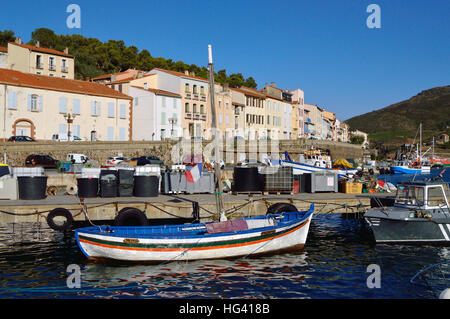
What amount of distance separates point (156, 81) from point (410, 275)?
58602 mm

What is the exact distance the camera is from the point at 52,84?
54.8m

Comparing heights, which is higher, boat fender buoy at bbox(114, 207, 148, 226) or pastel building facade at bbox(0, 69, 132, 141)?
pastel building facade at bbox(0, 69, 132, 141)

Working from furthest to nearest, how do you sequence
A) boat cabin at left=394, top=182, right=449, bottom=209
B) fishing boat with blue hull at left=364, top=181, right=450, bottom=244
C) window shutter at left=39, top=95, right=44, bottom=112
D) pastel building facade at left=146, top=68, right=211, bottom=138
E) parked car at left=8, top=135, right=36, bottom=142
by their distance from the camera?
→ pastel building facade at left=146, top=68, right=211, bottom=138, window shutter at left=39, top=95, right=44, bottom=112, parked car at left=8, top=135, right=36, bottom=142, boat cabin at left=394, top=182, right=449, bottom=209, fishing boat with blue hull at left=364, top=181, right=450, bottom=244

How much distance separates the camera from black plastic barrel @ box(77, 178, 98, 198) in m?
21.9

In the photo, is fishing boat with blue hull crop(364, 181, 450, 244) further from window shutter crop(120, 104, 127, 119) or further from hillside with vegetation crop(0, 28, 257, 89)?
hillside with vegetation crop(0, 28, 257, 89)

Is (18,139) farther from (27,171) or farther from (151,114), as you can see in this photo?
(27,171)

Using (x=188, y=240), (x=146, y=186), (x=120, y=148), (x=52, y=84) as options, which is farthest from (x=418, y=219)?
(x=52, y=84)

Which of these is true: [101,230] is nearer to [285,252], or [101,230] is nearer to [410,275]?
[285,252]

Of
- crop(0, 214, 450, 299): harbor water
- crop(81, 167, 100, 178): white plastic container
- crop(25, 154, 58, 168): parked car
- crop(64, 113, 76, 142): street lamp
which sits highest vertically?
crop(64, 113, 76, 142): street lamp

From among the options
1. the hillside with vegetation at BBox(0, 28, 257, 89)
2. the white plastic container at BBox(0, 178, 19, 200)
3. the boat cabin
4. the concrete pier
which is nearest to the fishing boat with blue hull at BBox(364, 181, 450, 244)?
the boat cabin

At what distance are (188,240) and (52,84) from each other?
4611 centimetres

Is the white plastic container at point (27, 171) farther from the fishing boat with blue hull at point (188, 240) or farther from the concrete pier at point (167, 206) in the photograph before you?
the fishing boat with blue hull at point (188, 240)

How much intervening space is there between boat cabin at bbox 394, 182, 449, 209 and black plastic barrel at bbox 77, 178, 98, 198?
14.9 meters

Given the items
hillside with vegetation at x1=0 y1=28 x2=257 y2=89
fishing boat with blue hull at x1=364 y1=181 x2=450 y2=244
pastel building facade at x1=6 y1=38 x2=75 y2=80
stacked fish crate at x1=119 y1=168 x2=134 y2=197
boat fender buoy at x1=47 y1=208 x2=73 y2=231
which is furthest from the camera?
hillside with vegetation at x1=0 y1=28 x2=257 y2=89
